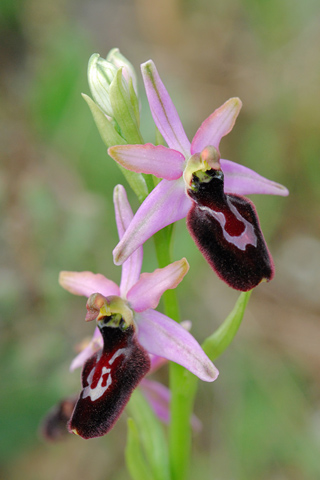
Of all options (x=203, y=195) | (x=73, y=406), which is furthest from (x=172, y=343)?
(x=73, y=406)

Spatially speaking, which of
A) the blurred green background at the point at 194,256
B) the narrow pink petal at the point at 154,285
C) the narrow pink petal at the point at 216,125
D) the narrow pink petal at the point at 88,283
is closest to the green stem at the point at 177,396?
the narrow pink petal at the point at 154,285

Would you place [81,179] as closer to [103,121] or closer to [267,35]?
[103,121]

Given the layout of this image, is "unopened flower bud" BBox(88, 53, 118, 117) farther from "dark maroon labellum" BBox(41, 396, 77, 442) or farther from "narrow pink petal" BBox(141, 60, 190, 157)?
"dark maroon labellum" BBox(41, 396, 77, 442)

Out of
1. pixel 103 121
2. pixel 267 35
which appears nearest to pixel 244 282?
pixel 103 121

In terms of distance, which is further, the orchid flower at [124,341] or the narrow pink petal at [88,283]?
the narrow pink petal at [88,283]

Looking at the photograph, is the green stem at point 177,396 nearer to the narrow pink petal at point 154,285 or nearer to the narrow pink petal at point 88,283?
the narrow pink petal at point 154,285

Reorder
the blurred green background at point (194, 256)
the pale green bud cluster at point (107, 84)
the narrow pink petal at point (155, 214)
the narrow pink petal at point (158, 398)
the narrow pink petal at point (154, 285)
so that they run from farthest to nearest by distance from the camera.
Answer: the blurred green background at point (194, 256), the narrow pink petal at point (158, 398), the pale green bud cluster at point (107, 84), the narrow pink petal at point (154, 285), the narrow pink petal at point (155, 214)

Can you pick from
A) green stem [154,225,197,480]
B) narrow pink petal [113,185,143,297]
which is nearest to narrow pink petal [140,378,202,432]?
green stem [154,225,197,480]

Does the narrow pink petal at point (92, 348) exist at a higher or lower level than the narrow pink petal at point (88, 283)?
lower

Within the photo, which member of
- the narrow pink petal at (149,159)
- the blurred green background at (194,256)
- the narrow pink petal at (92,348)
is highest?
the narrow pink petal at (149,159)
